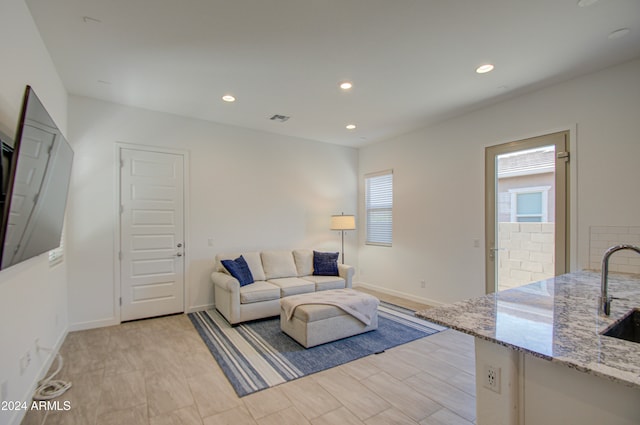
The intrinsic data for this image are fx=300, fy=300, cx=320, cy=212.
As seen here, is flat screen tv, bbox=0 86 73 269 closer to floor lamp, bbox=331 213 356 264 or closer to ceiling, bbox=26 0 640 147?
ceiling, bbox=26 0 640 147

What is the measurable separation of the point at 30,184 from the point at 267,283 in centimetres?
297

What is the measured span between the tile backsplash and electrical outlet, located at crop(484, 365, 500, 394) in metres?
2.57

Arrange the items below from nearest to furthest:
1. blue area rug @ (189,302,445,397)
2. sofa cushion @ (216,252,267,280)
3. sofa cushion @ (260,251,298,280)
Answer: blue area rug @ (189,302,445,397)
sofa cushion @ (216,252,267,280)
sofa cushion @ (260,251,298,280)

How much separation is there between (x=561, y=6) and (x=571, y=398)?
2.45 m

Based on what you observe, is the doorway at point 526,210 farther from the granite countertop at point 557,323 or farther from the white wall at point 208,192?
the white wall at point 208,192

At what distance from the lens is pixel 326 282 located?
4465mm

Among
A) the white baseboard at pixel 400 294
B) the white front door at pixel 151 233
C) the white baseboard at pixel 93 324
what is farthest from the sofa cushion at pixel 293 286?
the white baseboard at pixel 93 324

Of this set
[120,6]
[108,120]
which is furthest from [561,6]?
[108,120]

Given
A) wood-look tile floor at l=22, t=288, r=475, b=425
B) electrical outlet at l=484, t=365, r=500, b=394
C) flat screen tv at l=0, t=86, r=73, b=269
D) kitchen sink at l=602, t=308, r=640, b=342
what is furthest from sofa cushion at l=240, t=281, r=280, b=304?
kitchen sink at l=602, t=308, r=640, b=342

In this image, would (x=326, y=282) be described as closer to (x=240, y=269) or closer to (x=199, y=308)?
(x=240, y=269)

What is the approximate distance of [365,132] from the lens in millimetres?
5137

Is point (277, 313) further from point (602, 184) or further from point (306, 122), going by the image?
point (602, 184)

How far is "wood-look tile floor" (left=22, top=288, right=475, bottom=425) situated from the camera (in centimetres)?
207

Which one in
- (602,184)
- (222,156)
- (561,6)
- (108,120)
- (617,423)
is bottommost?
(617,423)
